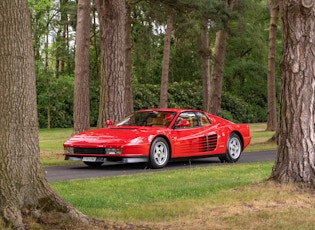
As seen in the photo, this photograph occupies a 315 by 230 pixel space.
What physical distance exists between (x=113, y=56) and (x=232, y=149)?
13.7 feet

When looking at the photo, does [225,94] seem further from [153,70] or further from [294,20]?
[294,20]

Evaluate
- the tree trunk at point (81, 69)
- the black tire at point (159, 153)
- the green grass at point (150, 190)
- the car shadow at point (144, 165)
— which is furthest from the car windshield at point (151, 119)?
the tree trunk at point (81, 69)

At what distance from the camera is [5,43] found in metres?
7.30

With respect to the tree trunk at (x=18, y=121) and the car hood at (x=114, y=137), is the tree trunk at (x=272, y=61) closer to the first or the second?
the car hood at (x=114, y=137)

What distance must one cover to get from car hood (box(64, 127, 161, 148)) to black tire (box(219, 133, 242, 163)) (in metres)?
2.43

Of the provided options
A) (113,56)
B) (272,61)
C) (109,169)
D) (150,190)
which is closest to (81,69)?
(113,56)

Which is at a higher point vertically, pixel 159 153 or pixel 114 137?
pixel 114 137

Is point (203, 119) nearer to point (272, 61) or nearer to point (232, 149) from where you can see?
point (232, 149)

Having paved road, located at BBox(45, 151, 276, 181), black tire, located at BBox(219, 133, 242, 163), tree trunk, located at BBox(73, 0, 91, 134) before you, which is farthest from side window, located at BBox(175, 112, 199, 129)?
tree trunk, located at BBox(73, 0, 91, 134)

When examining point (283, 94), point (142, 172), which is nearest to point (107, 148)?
point (142, 172)

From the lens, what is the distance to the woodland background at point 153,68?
40438 millimetres

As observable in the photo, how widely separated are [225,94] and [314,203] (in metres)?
41.3

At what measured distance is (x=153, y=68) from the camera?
51750 millimetres

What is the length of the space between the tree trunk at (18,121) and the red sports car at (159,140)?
7.91 metres
